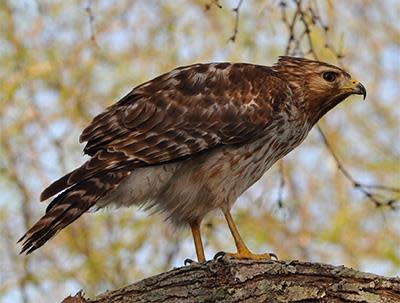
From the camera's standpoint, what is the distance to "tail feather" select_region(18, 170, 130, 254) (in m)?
5.37

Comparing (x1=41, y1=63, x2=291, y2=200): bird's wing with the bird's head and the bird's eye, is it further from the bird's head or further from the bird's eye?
the bird's eye

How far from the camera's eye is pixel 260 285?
4.81 m

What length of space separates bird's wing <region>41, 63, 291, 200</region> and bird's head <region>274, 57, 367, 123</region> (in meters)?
0.15

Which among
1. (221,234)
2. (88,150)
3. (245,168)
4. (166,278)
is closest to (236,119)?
(245,168)

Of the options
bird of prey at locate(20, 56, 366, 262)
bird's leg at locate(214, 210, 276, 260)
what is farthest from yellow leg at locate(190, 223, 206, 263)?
bird's leg at locate(214, 210, 276, 260)

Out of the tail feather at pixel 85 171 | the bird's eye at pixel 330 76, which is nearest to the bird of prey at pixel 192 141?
the tail feather at pixel 85 171

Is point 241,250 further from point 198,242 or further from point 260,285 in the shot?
point 260,285

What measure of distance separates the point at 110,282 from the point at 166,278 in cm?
409

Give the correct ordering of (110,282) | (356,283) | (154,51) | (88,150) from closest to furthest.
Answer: (356,283), (88,150), (110,282), (154,51)

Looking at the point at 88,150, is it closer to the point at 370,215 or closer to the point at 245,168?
the point at 245,168

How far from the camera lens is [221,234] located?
8.95m

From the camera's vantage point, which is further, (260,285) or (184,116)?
(184,116)

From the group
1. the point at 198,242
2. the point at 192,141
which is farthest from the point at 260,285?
the point at 198,242

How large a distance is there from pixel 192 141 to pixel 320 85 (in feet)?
3.67
